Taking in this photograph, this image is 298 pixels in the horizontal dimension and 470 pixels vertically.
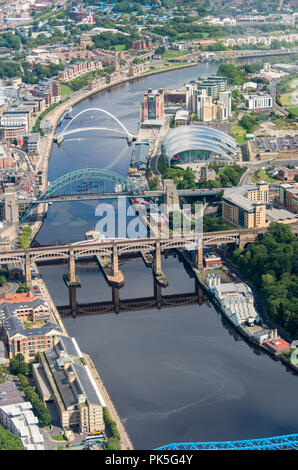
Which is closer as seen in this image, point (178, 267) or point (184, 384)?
point (184, 384)

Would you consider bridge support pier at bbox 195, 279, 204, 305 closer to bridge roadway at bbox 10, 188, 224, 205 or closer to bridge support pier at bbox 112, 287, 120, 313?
bridge support pier at bbox 112, 287, 120, 313

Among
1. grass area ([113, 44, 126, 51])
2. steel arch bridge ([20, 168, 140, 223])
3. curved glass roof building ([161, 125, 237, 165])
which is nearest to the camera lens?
steel arch bridge ([20, 168, 140, 223])

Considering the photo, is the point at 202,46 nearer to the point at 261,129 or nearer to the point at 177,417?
the point at 261,129

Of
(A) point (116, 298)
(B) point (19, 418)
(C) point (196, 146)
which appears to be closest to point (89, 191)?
(C) point (196, 146)

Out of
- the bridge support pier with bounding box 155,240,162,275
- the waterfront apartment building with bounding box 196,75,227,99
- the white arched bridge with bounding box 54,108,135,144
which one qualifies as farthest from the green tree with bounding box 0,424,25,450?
the waterfront apartment building with bounding box 196,75,227,99

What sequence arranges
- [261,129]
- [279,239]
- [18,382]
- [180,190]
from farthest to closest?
1. [261,129]
2. [180,190]
3. [279,239]
4. [18,382]

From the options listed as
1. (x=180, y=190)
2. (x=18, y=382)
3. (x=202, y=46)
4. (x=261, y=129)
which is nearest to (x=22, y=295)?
(x=18, y=382)

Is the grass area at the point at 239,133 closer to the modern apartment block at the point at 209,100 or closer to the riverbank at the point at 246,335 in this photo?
the modern apartment block at the point at 209,100
